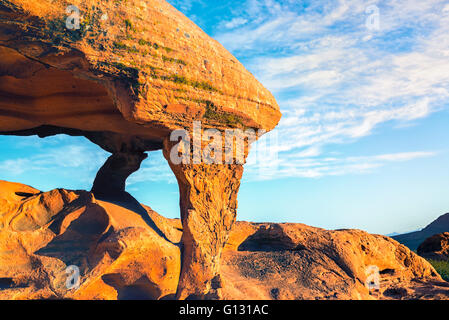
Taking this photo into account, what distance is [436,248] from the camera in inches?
507

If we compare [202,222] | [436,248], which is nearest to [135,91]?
[202,222]

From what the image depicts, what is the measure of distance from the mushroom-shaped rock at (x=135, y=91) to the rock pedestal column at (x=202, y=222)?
0.06ft

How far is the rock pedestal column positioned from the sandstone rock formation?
1008 centimetres

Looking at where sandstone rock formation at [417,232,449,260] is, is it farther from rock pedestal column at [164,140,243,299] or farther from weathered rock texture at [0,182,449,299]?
rock pedestal column at [164,140,243,299]

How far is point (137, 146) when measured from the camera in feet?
25.0

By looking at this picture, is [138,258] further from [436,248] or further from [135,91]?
[436,248]

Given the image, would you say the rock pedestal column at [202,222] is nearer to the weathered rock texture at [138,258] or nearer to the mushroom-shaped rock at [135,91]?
the mushroom-shaped rock at [135,91]

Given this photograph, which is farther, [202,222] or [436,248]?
[436,248]

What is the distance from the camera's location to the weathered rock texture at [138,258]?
5.04 meters

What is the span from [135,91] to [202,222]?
2.48 metres

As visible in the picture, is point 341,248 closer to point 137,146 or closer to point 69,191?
point 137,146

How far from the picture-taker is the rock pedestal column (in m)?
5.46

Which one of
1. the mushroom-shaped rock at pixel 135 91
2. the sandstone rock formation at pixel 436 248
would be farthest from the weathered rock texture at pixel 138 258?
the sandstone rock formation at pixel 436 248
